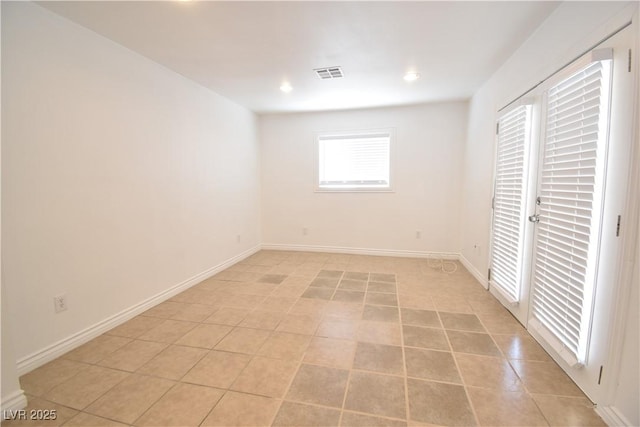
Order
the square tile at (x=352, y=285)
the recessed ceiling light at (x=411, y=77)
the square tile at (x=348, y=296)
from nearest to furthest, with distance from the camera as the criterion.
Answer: the square tile at (x=348, y=296)
the recessed ceiling light at (x=411, y=77)
the square tile at (x=352, y=285)

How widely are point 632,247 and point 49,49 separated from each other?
363cm

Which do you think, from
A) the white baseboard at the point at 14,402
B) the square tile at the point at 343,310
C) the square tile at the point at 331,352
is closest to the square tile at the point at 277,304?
the square tile at the point at 343,310

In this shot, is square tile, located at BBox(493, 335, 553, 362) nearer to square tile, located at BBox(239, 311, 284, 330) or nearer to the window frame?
square tile, located at BBox(239, 311, 284, 330)

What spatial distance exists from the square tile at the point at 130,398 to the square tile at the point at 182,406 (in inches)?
2.2

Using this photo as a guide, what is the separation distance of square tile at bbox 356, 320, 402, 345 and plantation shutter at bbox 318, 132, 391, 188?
2.67 m

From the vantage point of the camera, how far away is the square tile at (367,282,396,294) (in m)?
3.12

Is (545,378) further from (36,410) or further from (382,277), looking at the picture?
(36,410)

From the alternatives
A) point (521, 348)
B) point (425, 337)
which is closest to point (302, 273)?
Result: point (425, 337)

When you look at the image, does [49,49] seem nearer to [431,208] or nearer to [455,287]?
[455,287]

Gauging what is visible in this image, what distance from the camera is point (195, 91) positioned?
10.6 feet

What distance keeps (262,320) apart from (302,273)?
1.34m

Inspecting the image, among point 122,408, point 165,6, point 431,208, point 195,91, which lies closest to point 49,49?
point 165,6

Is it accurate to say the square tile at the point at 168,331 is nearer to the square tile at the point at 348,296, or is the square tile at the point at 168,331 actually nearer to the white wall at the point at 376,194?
the square tile at the point at 348,296

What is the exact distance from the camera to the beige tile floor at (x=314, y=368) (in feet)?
4.71
